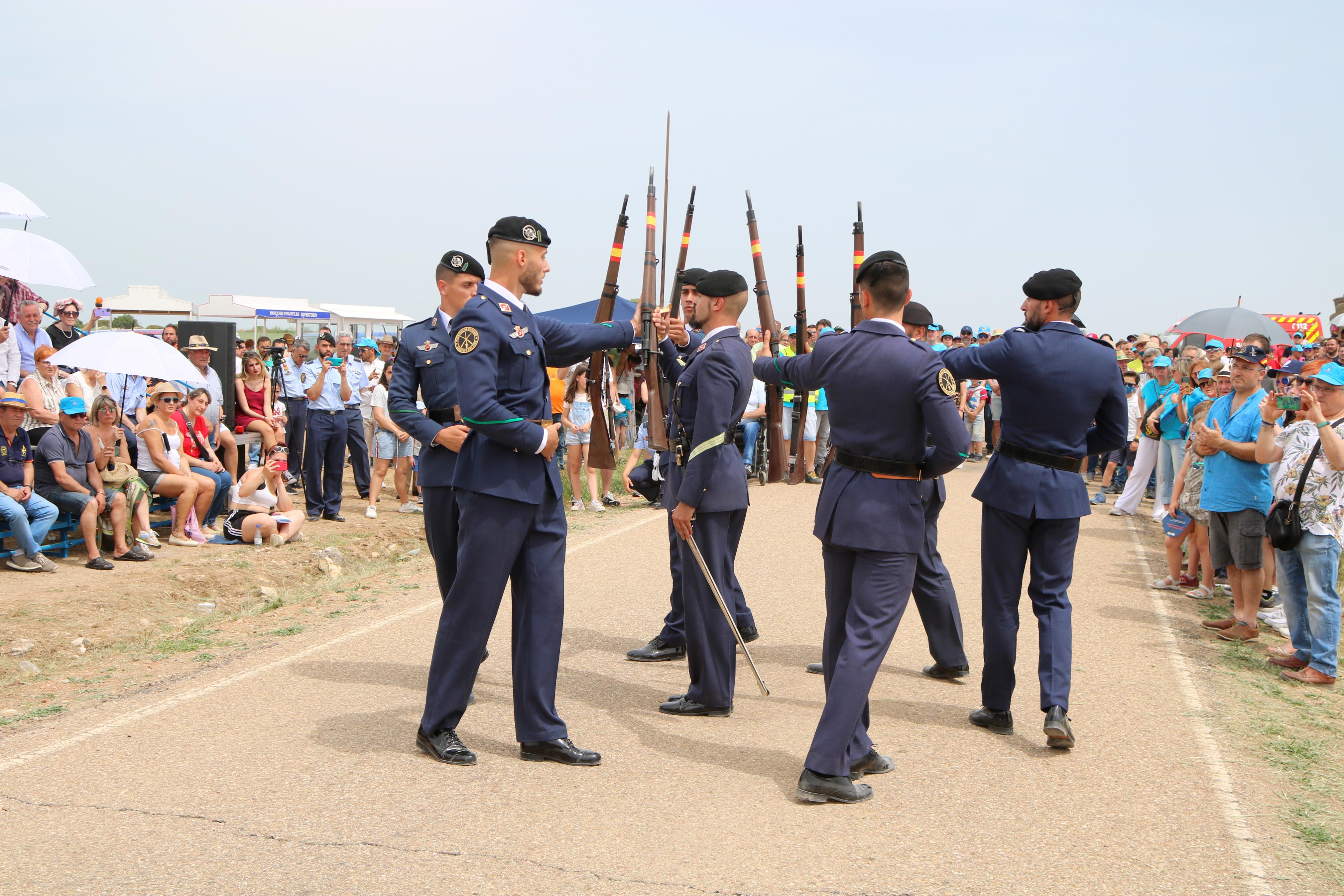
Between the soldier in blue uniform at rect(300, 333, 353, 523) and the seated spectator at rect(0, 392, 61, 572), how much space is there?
3.73 metres

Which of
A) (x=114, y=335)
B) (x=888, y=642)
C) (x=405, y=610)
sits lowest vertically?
(x=405, y=610)

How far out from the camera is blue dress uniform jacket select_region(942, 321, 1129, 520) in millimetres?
5012

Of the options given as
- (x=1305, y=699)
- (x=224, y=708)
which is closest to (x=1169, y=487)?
(x=1305, y=699)

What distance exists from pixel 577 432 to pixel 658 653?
7.26 metres

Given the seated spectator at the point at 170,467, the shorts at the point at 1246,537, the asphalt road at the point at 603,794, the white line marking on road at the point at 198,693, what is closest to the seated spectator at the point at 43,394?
the seated spectator at the point at 170,467

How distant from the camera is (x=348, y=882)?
340 centimetres

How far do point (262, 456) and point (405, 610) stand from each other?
6.31m

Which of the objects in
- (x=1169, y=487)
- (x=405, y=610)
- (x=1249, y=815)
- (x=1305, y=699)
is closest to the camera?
(x=1249, y=815)

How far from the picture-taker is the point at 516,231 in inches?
186

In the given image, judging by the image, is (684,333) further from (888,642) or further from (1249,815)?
(1249,815)

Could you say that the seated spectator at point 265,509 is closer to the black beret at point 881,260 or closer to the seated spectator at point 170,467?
the seated spectator at point 170,467

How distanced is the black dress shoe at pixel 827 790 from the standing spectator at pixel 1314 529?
3.64m

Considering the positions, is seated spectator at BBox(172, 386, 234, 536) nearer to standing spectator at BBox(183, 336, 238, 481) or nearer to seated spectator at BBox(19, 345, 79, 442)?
standing spectator at BBox(183, 336, 238, 481)

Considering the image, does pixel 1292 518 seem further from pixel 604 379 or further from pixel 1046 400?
pixel 604 379
